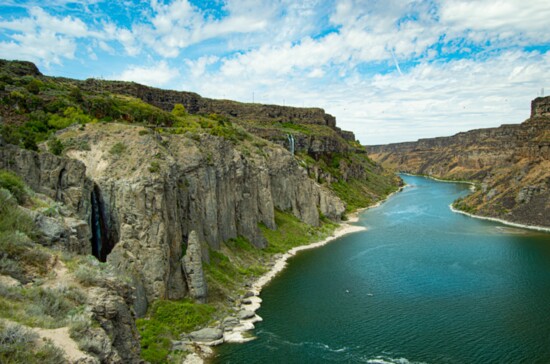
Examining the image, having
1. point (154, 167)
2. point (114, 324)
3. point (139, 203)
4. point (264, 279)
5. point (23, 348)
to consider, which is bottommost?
point (264, 279)

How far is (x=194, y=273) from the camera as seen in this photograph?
40906mm

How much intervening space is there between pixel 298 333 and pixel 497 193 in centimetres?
9248

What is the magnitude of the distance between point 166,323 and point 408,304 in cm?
2368

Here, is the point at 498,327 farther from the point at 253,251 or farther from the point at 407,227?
the point at 407,227

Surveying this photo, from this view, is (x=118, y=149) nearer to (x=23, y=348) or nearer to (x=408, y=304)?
(x=23, y=348)

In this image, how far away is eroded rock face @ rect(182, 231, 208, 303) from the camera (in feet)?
133

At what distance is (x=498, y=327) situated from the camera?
37.1 meters

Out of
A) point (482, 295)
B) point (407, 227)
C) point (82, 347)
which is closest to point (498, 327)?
point (482, 295)

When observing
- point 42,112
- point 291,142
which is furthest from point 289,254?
point 291,142

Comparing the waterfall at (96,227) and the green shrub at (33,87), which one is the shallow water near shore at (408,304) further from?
the green shrub at (33,87)

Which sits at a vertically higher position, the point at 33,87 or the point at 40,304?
the point at 33,87

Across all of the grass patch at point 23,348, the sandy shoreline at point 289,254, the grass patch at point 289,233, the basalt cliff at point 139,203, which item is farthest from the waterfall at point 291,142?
the grass patch at point 23,348

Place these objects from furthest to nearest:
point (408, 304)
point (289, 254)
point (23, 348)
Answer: point (289, 254) < point (408, 304) < point (23, 348)

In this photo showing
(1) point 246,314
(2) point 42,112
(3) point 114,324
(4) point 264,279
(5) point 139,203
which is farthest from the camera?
(2) point 42,112
